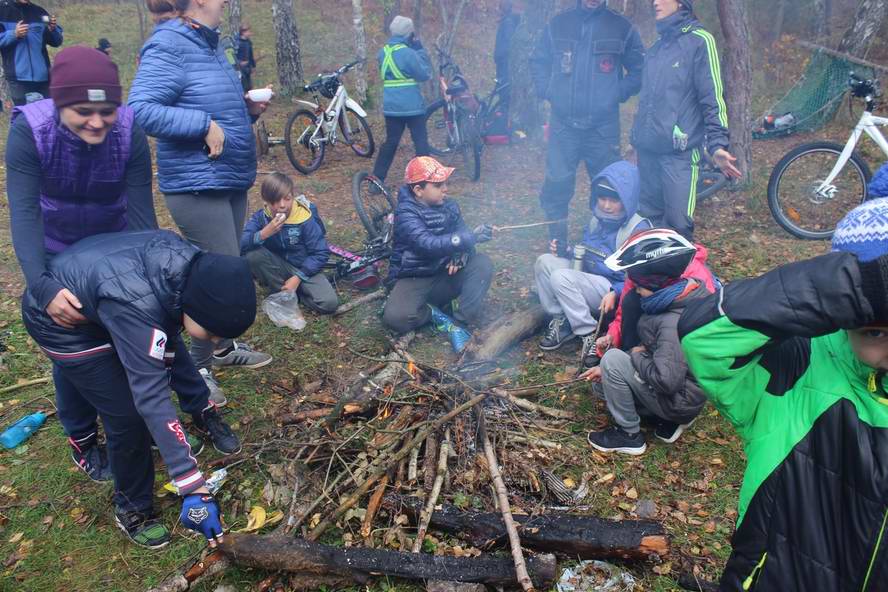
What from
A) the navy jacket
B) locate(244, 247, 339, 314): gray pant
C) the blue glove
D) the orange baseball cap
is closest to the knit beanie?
the orange baseball cap

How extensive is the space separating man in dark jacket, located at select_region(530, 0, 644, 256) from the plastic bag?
2.32m

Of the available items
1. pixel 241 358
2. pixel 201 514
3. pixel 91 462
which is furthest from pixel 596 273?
pixel 91 462

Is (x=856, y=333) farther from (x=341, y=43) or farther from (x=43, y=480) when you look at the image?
(x=341, y=43)

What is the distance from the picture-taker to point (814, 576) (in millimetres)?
1502

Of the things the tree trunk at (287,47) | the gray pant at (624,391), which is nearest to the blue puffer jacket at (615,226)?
the gray pant at (624,391)

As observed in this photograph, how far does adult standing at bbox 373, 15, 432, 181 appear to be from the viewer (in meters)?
7.14

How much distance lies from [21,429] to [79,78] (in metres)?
2.44

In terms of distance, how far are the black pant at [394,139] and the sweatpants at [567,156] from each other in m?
2.33

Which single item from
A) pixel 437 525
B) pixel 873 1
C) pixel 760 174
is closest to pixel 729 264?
pixel 760 174

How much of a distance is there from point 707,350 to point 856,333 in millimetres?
324

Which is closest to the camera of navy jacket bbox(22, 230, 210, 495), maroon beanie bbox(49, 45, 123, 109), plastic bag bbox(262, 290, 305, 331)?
navy jacket bbox(22, 230, 210, 495)

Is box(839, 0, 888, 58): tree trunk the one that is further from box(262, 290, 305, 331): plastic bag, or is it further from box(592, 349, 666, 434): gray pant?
box(262, 290, 305, 331): plastic bag

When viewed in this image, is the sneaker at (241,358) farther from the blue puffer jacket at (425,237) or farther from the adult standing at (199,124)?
the blue puffer jacket at (425,237)

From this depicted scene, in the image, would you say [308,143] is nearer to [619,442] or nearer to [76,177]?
[76,177]
